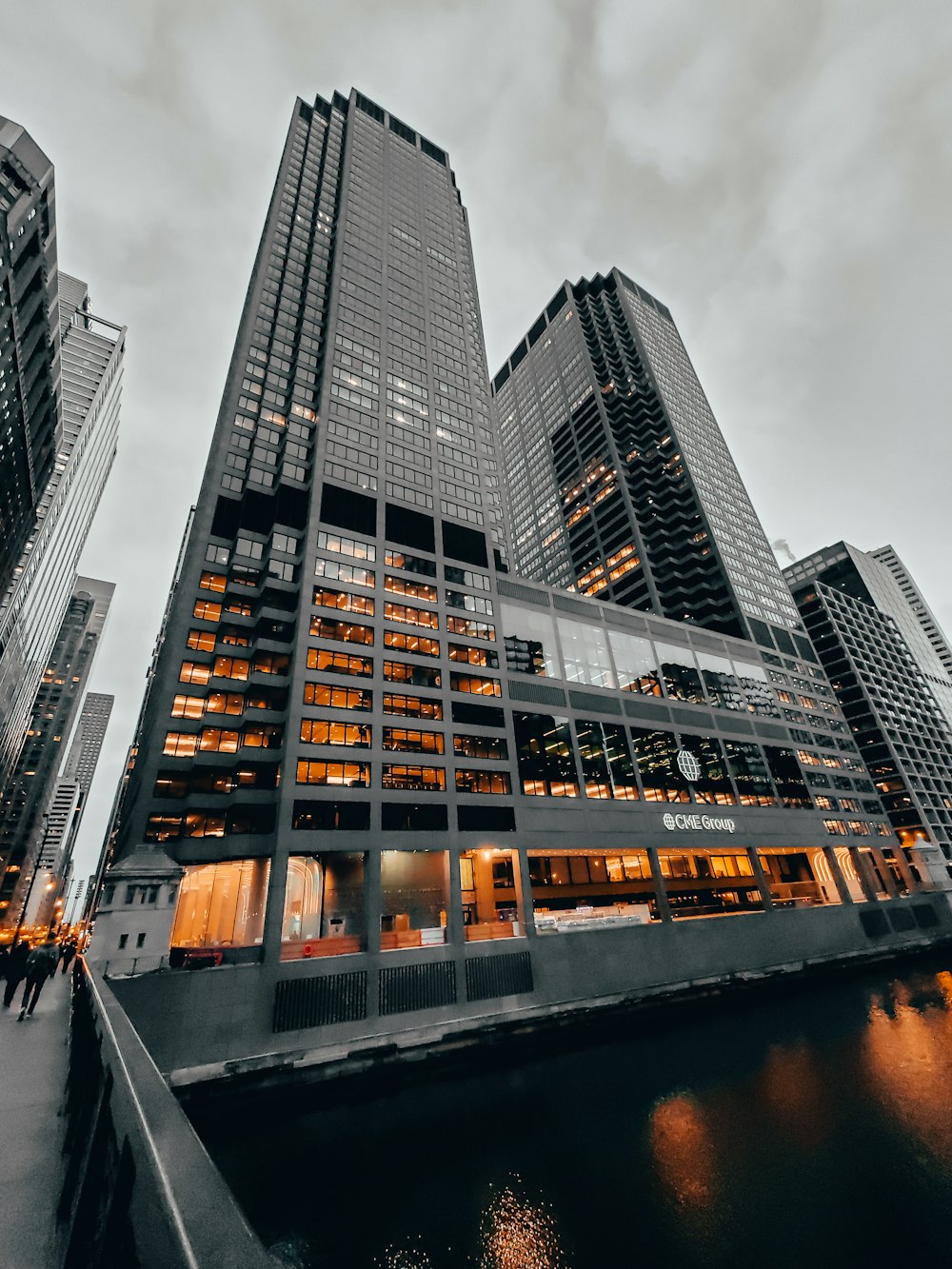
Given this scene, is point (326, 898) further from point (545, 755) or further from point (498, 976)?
point (545, 755)

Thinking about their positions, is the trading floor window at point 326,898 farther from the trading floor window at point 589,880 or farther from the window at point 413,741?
the trading floor window at point 589,880

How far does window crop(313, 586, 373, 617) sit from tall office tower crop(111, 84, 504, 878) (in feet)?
0.43

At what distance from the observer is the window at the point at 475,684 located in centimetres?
5606

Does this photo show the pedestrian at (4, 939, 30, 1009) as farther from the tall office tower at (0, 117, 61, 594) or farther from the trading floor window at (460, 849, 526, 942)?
the tall office tower at (0, 117, 61, 594)

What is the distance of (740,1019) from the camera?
3906 cm

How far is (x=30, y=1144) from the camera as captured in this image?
8.67m

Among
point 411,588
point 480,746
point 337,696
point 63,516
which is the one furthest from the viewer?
point 63,516

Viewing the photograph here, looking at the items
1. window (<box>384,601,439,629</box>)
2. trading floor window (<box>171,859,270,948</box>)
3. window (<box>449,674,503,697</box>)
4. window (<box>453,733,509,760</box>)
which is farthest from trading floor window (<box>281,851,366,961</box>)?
window (<box>384,601,439,629</box>)

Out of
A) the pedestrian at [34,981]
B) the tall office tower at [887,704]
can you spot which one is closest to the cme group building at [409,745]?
the pedestrian at [34,981]

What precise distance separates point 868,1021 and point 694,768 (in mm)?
33278

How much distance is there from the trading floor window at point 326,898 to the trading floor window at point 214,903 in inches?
171

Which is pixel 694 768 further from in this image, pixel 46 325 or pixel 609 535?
pixel 46 325

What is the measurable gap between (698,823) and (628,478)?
8829cm

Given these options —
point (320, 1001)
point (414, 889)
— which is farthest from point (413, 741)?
point (320, 1001)
